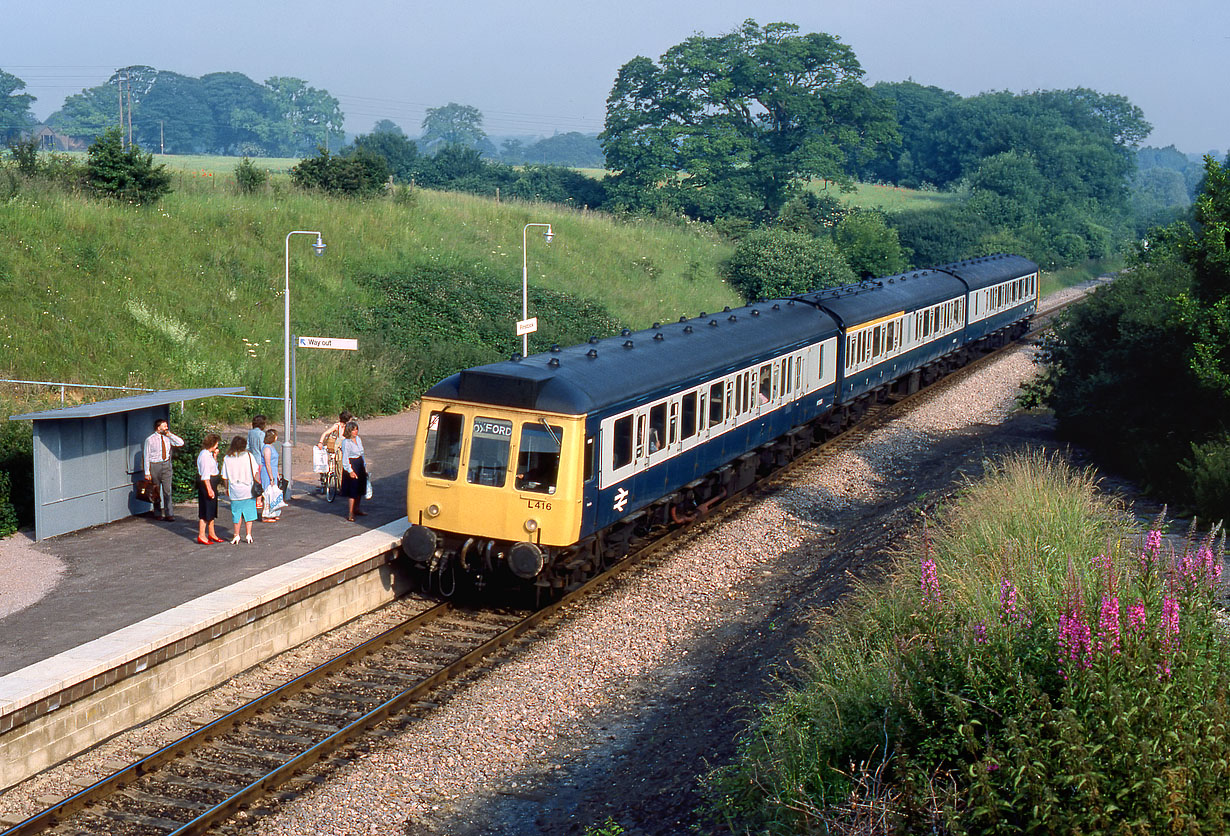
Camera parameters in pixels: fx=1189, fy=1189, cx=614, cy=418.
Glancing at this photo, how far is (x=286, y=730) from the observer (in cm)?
1090

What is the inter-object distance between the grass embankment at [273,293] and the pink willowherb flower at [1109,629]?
18.9 m

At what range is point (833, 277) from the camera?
45594mm

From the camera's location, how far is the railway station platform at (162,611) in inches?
395

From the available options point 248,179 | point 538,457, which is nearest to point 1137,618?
point 538,457

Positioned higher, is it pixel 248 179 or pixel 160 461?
pixel 248 179

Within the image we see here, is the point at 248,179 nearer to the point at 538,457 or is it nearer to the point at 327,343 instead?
the point at 327,343

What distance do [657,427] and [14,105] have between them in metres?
118

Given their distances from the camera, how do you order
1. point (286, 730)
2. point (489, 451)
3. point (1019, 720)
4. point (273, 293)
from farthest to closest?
point (273, 293) < point (489, 451) < point (286, 730) < point (1019, 720)

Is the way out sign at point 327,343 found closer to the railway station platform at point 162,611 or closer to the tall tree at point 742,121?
the railway station platform at point 162,611

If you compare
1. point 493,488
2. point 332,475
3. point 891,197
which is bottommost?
point 332,475

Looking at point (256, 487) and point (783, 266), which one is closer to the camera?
point (256, 487)

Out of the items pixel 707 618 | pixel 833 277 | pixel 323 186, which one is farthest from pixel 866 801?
pixel 833 277

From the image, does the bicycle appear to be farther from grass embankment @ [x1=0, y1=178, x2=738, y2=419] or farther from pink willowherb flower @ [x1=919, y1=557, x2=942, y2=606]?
pink willowherb flower @ [x1=919, y1=557, x2=942, y2=606]

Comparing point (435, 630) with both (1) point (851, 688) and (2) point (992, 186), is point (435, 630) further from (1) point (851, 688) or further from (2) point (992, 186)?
(2) point (992, 186)
